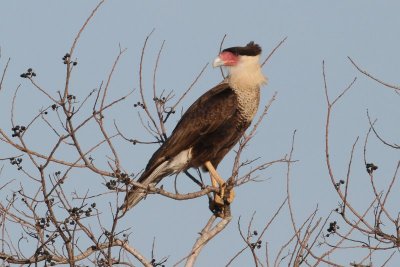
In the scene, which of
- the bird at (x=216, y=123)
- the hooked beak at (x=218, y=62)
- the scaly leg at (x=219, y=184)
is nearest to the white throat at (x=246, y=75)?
the bird at (x=216, y=123)

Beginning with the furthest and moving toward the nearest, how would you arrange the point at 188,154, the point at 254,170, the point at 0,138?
the point at 188,154 → the point at 254,170 → the point at 0,138

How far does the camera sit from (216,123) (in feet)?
23.4

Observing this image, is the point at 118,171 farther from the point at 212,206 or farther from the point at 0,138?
the point at 212,206

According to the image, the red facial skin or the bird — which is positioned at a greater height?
the red facial skin

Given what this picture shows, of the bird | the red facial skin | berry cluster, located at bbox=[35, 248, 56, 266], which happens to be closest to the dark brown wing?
the bird

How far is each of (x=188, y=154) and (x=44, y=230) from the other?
8.24ft

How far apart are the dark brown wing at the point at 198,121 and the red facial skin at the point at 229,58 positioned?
9.7 inches

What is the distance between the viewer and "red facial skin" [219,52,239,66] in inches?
290

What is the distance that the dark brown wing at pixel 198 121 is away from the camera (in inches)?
271

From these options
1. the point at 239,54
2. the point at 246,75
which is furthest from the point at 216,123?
the point at 239,54

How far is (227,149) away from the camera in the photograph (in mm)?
7355

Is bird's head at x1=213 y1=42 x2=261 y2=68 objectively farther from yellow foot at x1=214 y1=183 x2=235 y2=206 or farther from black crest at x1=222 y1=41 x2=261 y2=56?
yellow foot at x1=214 y1=183 x2=235 y2=206

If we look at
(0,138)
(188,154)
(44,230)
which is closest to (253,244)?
(44,230)

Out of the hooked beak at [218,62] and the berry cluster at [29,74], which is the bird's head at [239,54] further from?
the berry cluster at [29,74]
